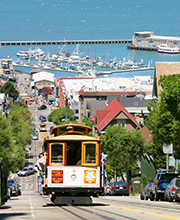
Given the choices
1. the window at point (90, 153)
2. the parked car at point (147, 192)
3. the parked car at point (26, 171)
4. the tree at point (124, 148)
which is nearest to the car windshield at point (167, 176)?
the parked car at point (147, 192)

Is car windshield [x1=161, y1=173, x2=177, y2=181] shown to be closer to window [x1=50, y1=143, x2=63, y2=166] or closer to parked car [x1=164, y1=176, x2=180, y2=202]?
parked car [x1=164, y1=176, x2=180, y2=202]

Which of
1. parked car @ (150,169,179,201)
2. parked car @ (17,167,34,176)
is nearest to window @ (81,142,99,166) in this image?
parked car @ (150,169,179,201)

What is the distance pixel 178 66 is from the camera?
7394 cm

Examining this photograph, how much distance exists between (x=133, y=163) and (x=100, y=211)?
43.6 meters

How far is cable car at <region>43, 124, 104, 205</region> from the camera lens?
89.7ft

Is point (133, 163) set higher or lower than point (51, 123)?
lower

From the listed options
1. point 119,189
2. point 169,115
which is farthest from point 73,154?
point 119,189

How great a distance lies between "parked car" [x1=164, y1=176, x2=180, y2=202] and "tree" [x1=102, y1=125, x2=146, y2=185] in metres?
33.4

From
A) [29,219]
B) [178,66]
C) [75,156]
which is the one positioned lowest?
[29,219]

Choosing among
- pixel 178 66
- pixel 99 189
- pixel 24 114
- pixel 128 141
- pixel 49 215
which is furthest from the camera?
pixel 24 114

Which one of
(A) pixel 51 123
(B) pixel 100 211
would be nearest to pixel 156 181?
(B) pixel 100 211

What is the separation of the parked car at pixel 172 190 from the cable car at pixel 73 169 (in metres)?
5.38

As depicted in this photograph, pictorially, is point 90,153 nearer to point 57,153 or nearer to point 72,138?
point 72,138

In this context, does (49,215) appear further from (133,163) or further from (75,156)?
(133,163)
